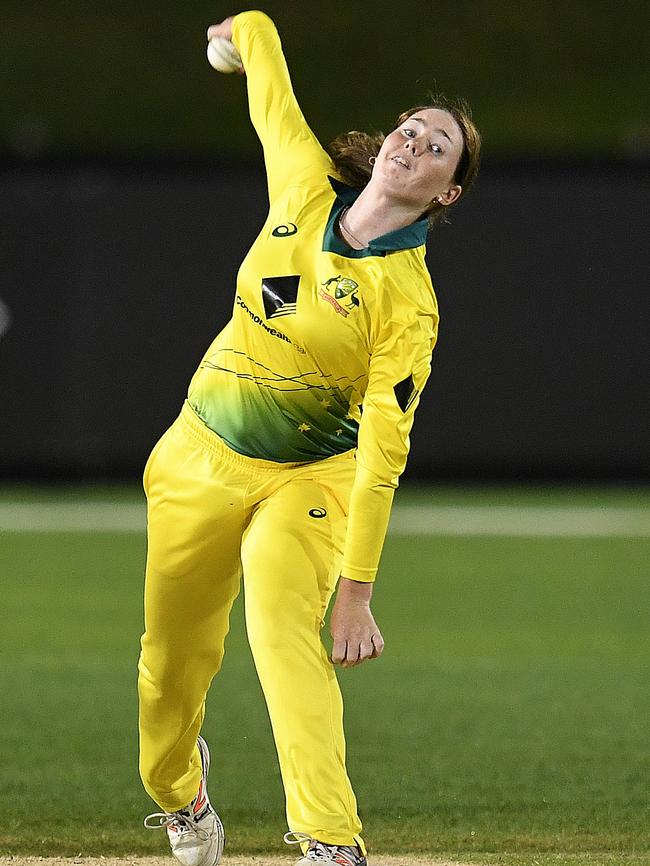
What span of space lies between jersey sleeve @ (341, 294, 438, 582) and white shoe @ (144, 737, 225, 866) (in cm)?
110

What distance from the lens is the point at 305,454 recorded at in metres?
4.48

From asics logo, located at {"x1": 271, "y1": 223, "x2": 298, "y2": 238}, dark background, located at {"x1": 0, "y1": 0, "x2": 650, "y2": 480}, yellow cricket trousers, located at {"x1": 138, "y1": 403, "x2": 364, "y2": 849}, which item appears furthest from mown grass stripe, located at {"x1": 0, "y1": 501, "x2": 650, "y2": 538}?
asics logo, located at {"x1": 271, "y1": 223, "x2": 298, "y2": 238}

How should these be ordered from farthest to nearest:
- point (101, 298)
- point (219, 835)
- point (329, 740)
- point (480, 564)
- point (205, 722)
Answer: point (101, 298), point (480, 564), point (205, 722), point (219, 835), point (329, 740)

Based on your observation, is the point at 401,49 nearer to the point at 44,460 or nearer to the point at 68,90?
the point at 68,90

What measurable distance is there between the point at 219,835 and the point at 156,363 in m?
9.26

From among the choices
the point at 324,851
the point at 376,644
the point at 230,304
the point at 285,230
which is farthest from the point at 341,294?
the point at 230,304

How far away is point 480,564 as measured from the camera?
1116 cm

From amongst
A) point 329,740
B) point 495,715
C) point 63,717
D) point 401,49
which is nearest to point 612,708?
point 495,715

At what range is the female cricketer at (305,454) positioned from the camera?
4129mm

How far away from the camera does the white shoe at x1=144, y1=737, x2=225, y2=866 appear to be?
15.7 feet

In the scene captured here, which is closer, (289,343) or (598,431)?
(289,343)

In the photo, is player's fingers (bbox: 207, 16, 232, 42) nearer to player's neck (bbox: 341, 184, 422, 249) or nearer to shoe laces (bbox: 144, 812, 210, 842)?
player's neck (bbox: 341, 184, 422, 249)

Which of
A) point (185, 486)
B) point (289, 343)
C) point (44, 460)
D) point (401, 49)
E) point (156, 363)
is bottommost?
point (44, 460)

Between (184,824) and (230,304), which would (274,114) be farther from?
(230,304)
